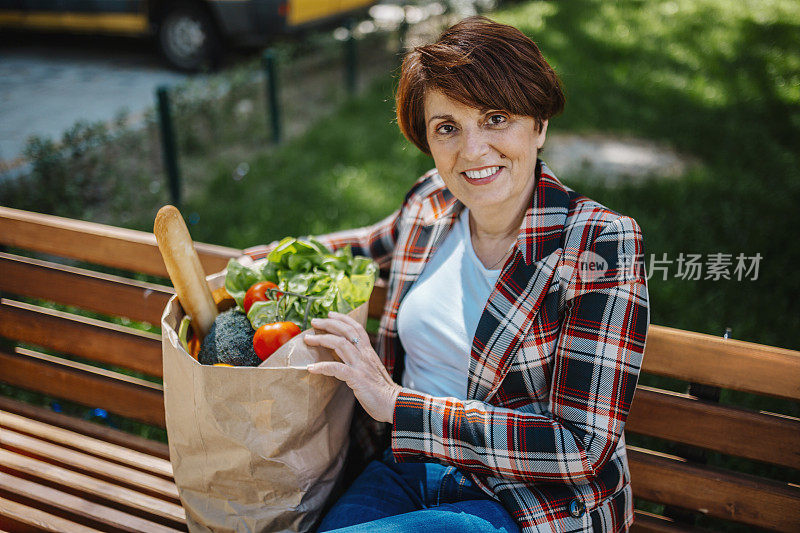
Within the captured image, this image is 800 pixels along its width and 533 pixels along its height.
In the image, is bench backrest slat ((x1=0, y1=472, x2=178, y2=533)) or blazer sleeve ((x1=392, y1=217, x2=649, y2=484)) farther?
bench backrest slat ((x1=0, y1=472, x2=178, y2=533))

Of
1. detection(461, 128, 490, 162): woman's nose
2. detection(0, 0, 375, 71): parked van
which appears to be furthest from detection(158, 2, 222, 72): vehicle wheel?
detection(461, 128, 490, 162): woman's nose

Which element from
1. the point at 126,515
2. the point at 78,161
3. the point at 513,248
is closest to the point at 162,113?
the point at 78,161

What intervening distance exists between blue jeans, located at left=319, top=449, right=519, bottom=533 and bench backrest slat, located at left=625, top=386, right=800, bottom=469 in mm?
544

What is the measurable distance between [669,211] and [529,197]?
309cm

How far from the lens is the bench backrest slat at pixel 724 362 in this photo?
177 cm

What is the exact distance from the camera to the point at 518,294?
178cm

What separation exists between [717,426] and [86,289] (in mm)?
2186

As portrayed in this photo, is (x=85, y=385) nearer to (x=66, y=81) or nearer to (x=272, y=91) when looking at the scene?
(x=272, y=91)

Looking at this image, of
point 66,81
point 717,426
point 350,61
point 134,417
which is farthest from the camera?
point 66,81

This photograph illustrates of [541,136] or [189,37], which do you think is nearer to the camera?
[541,136]

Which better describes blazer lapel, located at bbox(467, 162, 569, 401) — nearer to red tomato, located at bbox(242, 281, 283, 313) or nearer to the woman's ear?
the woman's ear

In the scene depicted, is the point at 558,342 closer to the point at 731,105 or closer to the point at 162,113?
the point at 162,113

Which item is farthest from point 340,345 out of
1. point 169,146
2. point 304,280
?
point 169,146

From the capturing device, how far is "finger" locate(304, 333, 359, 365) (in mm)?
1771
